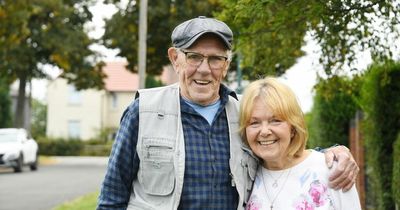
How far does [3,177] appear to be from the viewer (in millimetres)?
20734

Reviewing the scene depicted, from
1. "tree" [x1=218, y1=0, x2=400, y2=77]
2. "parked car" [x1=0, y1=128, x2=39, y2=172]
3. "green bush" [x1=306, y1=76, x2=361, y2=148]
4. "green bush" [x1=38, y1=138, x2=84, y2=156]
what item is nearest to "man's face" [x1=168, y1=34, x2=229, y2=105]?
"tree" [x1=218, y1=0, x2=400, y2=77]

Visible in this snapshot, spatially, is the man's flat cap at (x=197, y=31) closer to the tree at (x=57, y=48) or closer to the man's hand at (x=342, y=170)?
the man's hand at (x=342, y=170)

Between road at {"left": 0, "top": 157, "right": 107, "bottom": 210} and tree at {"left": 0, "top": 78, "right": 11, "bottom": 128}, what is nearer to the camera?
road at {"left": 0, "top": 157, "right": 107, "bottom": 210}

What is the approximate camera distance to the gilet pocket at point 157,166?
10.2 feet

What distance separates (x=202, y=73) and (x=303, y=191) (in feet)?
2.27

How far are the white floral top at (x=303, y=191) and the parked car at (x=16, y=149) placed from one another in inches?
784

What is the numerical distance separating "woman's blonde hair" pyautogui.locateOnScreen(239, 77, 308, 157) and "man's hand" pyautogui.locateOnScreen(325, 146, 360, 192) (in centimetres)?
15

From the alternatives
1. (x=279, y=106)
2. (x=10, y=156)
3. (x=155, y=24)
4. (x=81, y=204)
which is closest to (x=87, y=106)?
(x=155, y=24)

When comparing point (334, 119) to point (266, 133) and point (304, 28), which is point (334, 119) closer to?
point (304, 28)

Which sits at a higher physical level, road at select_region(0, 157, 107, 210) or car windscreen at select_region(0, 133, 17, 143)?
car windscreen at select_region(0, 133, 17, 143)

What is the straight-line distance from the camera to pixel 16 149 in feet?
74.0

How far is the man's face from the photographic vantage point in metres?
3.20

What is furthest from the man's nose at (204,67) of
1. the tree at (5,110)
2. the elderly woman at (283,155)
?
the tree at (5,110)

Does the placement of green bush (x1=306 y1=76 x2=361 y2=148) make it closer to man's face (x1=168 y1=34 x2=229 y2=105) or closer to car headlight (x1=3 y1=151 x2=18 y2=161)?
man's face (x1=168 y1=34 x2=229 y2=105)
